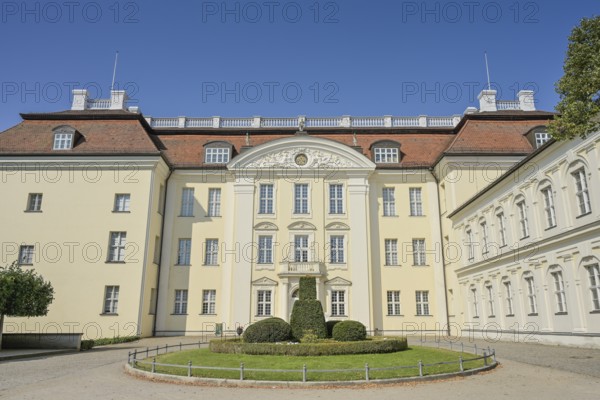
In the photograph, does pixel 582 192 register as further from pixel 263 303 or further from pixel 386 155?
pixel 263 303

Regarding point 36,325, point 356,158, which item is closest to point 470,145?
point 356,158

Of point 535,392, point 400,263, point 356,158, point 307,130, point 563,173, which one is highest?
point 307,130

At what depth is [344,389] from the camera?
11406 millimetres

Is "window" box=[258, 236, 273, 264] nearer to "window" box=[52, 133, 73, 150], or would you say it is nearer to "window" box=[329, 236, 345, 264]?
"window" box=[329, 236, 345, 264]

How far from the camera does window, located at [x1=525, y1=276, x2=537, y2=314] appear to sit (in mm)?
22055

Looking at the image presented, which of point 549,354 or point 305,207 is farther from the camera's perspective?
point 305,207

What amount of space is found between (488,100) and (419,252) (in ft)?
49.0

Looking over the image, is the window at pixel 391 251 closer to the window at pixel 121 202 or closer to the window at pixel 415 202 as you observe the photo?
the window at pixel 415 202

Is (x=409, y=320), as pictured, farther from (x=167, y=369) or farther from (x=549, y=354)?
(x=167, y=369)

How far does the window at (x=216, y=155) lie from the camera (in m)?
33.9

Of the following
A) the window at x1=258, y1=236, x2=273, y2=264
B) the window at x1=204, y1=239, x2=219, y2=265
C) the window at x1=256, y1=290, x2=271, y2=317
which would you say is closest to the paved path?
the window at x1=256, y1=290, x2=271, y2=317

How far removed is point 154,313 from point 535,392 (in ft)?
84.2

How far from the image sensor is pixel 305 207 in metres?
32.7

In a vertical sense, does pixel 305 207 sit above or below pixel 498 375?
above
